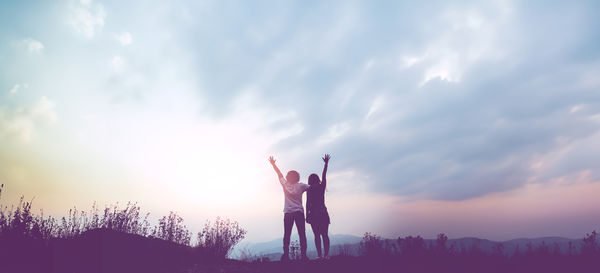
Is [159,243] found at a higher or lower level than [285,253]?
higher

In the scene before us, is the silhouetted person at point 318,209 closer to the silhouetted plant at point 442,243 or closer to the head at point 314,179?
the head at point 314,179

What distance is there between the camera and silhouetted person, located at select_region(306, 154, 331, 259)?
24.1 feet

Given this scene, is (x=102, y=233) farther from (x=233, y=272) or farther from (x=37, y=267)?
(x=233, y=272)

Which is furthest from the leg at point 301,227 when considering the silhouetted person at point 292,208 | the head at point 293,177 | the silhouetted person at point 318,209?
the head at point 293,177

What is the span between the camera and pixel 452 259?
7.20 meters

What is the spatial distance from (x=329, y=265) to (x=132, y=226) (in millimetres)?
6820

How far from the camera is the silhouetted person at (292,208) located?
682 centimetres

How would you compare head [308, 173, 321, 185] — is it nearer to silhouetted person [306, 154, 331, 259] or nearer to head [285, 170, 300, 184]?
silhouetted person [306, 154, 331, 259]

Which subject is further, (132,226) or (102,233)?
(132,226)

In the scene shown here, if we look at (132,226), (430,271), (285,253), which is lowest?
(430,271)

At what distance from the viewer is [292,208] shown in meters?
6.93

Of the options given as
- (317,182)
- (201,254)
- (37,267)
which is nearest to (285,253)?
(317,182)

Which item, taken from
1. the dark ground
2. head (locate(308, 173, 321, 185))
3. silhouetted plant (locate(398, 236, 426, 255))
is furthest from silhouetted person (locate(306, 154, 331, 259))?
silhouetted plant (locate(398, 236, 426, 255))

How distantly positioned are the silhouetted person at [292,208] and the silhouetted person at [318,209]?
396mm
